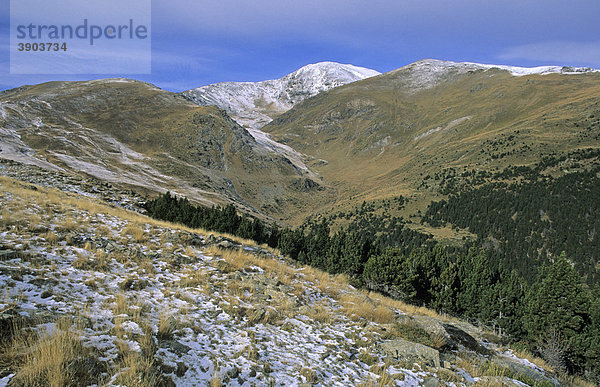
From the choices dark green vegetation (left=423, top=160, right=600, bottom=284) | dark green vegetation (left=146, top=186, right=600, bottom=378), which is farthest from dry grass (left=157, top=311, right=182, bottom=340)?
dark green vegetation (left=423, top=160, right=600, bottom=284)

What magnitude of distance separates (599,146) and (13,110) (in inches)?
7363

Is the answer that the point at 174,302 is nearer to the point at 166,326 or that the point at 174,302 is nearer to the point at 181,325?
the point at 181,325

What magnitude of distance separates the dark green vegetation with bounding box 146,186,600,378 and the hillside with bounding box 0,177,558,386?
26.6 ft

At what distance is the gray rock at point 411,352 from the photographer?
747 centimetres

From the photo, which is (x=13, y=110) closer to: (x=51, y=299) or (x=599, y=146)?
(x=51, y=299)

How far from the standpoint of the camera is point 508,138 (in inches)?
4449

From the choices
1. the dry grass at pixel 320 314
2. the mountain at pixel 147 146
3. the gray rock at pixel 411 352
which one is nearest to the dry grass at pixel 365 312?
the dry grass at pixel 320 314

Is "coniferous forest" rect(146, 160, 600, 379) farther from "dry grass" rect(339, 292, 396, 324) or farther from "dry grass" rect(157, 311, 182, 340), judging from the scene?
"dry grass" rect(157, 311, 182, 340)

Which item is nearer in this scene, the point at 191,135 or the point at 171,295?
the point at 171,295

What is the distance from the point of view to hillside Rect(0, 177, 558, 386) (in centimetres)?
465

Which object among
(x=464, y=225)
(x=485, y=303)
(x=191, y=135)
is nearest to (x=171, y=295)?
(x=485, y=303)

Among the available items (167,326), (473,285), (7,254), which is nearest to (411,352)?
(167,326)

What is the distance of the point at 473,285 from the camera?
95.6ft

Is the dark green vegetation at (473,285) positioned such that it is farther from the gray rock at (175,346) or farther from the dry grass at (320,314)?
the gray rock at (175,346)
